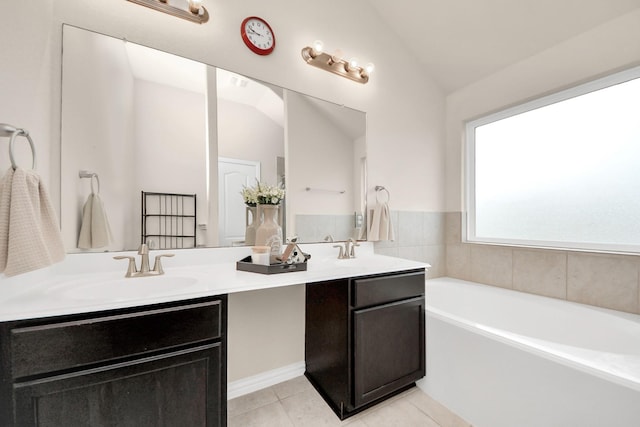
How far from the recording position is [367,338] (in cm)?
136

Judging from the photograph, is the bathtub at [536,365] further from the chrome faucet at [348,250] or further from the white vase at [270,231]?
the white vase at [270,231]

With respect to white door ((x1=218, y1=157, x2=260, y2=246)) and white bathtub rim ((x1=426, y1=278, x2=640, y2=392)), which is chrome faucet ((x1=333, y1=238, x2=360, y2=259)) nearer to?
white door ((x1=218, y1=157, x2=260, y2=246))

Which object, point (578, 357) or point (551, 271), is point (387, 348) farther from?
point (551, 271)

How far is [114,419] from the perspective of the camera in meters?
0.81

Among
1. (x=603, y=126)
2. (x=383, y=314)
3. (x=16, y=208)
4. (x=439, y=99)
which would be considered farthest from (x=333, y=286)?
(x=439, y=99)

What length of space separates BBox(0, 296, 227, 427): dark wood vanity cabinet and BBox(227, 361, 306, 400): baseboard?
651mm

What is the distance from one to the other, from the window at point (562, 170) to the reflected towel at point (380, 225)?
1.00 metres

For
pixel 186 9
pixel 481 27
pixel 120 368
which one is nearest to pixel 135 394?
pixel 120 368

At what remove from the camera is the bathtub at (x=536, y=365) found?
3.13 ft

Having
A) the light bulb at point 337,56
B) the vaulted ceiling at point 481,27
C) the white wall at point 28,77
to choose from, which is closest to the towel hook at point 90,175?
the white wall at point 28,77

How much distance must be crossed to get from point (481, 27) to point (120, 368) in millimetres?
2979

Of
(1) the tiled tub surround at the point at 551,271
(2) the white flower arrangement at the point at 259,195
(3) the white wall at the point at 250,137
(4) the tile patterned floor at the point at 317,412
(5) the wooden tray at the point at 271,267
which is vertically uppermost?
(3) the white wall at the point at 250,137

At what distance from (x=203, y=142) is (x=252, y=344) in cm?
130

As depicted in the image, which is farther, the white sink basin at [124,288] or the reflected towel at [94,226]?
the reflected towel at [94,226]
